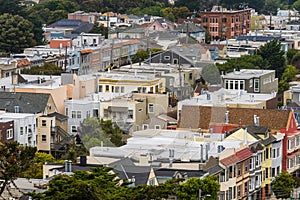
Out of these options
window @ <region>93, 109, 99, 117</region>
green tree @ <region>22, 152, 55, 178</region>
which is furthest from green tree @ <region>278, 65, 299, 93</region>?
green tree @ <region>22, 152, 55, 178</region>

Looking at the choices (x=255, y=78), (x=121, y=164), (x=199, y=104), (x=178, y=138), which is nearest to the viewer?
(x=121, y=164)

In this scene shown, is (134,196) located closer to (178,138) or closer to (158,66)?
(178,138)

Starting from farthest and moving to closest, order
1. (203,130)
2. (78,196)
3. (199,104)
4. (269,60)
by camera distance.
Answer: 1. (269,60)
2. (199,104)
3. (203,130)
4. (78,196)

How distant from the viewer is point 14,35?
47219 mm

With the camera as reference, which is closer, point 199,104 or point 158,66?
point 199,104

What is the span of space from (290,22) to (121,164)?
42.2 metres

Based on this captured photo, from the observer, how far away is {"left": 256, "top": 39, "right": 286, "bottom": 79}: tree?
40656 mm

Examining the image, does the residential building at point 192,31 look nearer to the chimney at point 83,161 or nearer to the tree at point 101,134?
the tree at point 101,134

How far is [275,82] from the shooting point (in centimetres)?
3578

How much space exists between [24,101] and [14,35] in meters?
18.8

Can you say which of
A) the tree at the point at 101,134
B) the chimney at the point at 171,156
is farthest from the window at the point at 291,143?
the chimney at the point at 171,156

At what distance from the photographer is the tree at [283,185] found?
23.0 metres

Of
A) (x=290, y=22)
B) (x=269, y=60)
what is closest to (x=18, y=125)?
(x=269, y=60)

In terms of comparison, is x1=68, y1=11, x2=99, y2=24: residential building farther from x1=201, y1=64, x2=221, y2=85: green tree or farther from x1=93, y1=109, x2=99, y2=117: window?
x1=93, y1=109, x2=99, y2=117: window
